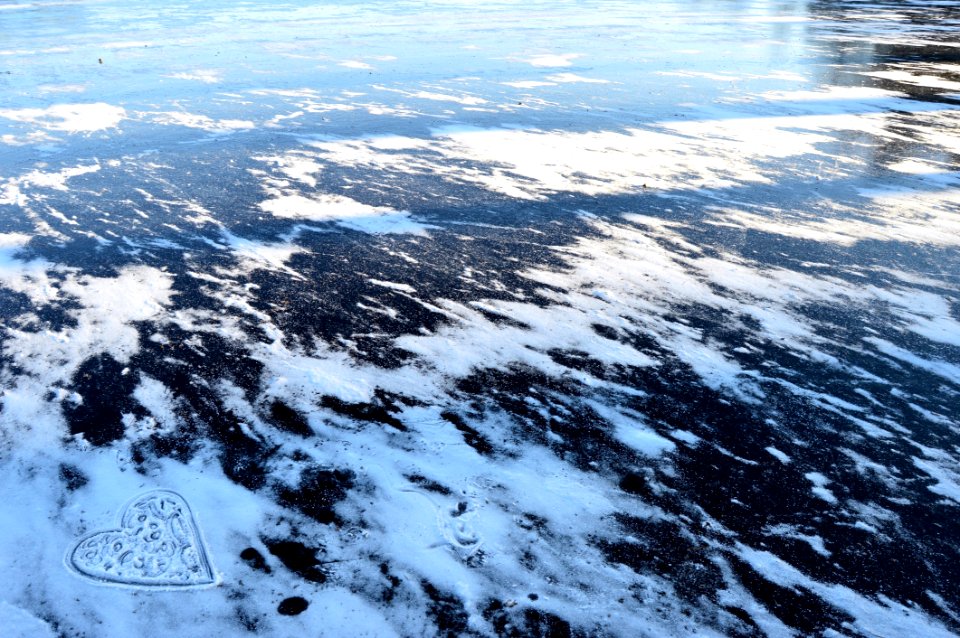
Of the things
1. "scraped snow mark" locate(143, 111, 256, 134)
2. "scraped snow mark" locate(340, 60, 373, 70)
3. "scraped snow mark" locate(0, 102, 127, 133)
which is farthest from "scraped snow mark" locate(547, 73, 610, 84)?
"scraped snow mark" locate(0, 102, 127, 133)

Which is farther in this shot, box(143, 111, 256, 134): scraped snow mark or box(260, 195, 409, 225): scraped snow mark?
box(143, 111, 256, 134): scraped snow mark

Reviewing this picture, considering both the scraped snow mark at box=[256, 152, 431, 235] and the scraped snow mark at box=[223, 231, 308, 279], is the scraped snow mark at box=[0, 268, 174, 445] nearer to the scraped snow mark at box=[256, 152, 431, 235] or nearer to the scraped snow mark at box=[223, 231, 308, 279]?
the scraped snow mark at box=[223, 231, 308, 279]

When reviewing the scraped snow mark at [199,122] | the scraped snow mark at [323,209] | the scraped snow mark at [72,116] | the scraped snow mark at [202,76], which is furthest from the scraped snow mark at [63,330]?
the scraped snow mark at [202,76]

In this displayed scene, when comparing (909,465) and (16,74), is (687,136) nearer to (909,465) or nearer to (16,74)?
(909,465)

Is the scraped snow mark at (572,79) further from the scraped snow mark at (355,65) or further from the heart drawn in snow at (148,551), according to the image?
the heart drawn in snow at (148,551)

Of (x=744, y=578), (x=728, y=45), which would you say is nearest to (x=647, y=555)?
(x=744, y=578)

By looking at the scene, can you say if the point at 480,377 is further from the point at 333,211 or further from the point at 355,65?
the point at 355,65
